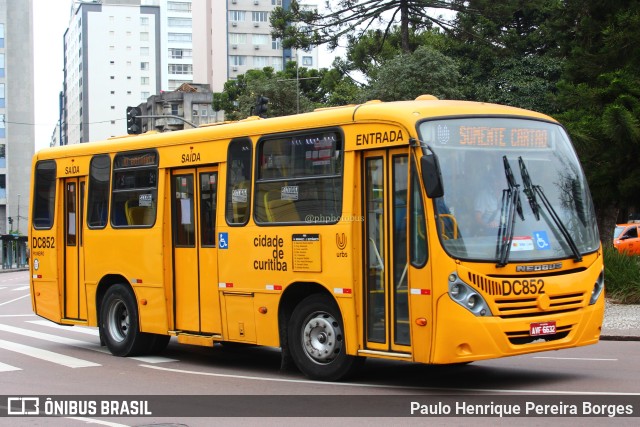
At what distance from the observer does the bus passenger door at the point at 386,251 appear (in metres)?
10.4

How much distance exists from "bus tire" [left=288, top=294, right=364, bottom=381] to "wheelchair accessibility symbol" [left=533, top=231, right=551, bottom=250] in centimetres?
240

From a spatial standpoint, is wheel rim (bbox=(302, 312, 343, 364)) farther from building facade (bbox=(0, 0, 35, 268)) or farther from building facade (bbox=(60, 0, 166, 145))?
building facade (bbox=(60, 0, 166, 145))

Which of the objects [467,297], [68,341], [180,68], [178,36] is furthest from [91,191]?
[178,36]

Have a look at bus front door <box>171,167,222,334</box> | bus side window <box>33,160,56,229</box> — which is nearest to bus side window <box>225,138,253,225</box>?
bus front door <box>171,167,222,334</box>

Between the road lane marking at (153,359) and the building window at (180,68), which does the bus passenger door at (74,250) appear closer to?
the road lane marking at (153,359)

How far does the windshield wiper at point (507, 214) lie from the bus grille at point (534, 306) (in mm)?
419

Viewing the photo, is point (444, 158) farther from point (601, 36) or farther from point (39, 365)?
point (601, 36)

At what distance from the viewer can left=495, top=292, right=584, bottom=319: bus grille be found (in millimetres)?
9883

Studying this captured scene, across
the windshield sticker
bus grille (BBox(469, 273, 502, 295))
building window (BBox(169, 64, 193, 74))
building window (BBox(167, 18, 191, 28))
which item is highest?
building window (BBox(167, 18, 191, 28))

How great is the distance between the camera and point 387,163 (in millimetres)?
10719

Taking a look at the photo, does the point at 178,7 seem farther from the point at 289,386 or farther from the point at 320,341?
the point at 289,386

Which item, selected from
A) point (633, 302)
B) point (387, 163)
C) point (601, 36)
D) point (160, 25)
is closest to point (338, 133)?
point (387, 163)

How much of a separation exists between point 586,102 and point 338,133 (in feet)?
42.5

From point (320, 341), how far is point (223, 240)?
2259mm
